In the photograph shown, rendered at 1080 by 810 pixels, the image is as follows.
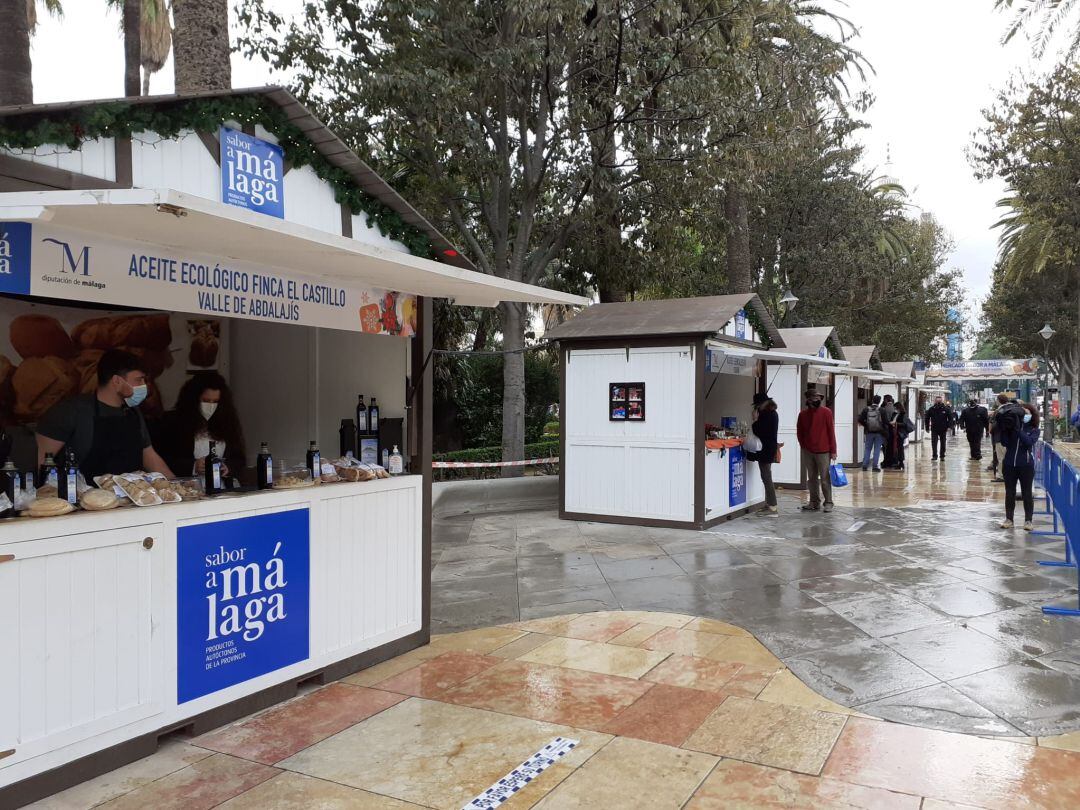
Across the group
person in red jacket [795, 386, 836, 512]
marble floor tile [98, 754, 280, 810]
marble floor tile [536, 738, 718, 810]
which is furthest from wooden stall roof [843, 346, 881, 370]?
marble floor tile [98, 754, 280, 810]

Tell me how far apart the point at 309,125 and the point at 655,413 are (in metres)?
6.37

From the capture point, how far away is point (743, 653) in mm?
5309

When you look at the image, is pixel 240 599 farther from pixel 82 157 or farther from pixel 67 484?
pixel 82 157

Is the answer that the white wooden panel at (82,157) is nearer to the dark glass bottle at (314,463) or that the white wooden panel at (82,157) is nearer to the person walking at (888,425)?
the dark glass bottle at (314,463)

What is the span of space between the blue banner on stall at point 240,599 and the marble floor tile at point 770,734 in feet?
7.42

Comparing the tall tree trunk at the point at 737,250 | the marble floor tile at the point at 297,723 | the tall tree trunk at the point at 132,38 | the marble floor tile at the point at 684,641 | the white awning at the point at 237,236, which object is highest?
the tall tree trunk at the point at 132,38

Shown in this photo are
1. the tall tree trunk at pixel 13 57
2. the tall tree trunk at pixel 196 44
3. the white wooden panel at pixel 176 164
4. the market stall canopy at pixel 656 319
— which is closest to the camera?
the white wooden panel at pixel 176 164

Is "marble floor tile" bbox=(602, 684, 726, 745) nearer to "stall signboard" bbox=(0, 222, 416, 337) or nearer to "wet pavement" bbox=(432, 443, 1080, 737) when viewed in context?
"wet pavement" bbox=(432, 443, 1080, 737)

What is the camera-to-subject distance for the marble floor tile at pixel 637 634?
5512mm

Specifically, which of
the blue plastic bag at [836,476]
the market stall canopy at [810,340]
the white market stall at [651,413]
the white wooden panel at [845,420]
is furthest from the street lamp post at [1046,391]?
the white market stall at [651,413]

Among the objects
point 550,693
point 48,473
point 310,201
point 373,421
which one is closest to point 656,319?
point 373,421

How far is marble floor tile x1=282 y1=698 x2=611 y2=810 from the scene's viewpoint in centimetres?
343

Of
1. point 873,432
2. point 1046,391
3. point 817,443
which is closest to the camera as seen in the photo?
point 817,443

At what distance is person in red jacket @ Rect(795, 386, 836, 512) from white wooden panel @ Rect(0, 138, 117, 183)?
9854 millimetres
